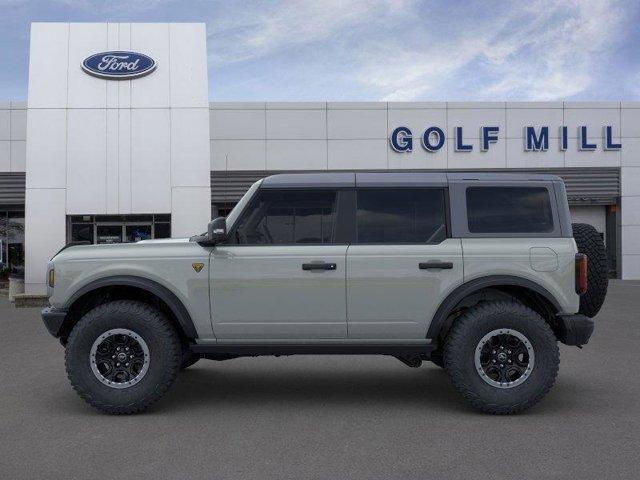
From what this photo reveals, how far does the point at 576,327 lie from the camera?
5.86 meters

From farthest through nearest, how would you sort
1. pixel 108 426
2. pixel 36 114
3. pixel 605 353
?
pixel 36 114, pixel 605 353, pixel 108 426

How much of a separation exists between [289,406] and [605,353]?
500 cm

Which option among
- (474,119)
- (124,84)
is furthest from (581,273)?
(474,119)

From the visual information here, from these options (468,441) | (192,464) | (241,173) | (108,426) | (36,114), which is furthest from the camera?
(241,173)

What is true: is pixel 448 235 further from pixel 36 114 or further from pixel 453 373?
pixel 36 114

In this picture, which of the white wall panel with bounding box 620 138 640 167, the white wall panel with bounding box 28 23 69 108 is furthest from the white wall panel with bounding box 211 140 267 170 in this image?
the white wall panel with bounding box 620 138 640 167

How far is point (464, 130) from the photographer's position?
27594mm

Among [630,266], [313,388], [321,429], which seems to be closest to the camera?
[321,429]

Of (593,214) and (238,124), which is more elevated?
(238,124)

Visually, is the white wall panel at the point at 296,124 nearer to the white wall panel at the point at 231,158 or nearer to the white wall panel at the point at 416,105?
the white wall panel at the point at 231,158

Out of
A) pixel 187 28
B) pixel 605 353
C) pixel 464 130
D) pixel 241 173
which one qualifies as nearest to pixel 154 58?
pixel 187 28

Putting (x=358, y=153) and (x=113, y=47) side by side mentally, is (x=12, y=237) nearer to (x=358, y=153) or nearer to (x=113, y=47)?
(x=113, y=47)

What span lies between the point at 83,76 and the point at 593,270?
61.9 ft

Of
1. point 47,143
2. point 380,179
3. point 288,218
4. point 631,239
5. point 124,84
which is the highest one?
point 124,84
